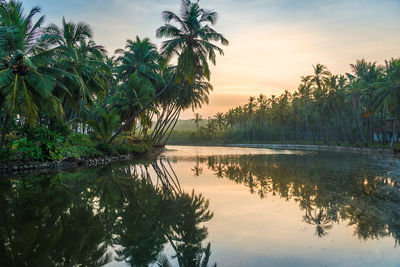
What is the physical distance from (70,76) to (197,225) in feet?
38.5

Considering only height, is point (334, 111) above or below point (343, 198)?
above

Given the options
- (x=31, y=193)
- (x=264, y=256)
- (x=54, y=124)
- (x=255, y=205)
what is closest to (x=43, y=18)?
(x=54, y=124)

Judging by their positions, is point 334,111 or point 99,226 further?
point 334,111

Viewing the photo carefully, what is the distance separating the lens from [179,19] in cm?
1958

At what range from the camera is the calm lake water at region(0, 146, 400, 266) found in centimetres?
424

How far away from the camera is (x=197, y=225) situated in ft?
19.0

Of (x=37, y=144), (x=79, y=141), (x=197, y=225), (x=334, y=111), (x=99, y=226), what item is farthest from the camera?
(x=334, y=111)

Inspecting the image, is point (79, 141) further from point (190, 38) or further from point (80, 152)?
point (190, 38)

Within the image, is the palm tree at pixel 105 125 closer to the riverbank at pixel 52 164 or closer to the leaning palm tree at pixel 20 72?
the riverbank at pixel 52 164

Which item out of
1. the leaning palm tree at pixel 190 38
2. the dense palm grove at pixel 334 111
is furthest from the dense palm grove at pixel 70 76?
the dense palm grove at pixel 334 111

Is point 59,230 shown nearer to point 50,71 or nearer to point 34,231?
point 34,231

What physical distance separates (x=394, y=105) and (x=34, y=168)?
33474 millimetres

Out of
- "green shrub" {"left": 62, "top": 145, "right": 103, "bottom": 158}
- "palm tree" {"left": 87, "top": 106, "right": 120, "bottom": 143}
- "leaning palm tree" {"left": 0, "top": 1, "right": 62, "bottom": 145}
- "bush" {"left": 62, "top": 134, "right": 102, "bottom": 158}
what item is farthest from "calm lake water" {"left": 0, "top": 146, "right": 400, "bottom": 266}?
"palm tree" {"left": 87, "top": 106, "right": 120, "bottom": 143}

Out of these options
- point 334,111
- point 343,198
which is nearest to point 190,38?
point 343,198
